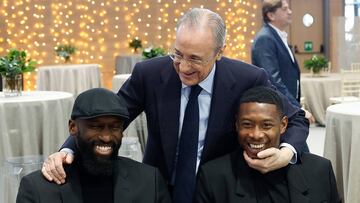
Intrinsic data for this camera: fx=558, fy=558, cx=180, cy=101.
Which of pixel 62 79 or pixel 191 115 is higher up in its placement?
pixel 191 115

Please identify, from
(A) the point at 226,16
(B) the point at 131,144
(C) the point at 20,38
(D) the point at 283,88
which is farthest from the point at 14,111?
(A) the point at 226,16

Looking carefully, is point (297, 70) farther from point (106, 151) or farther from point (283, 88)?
point (106, 151)

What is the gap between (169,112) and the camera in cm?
206

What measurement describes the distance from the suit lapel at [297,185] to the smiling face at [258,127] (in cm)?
13

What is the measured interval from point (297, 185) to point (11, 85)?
11.0 feet

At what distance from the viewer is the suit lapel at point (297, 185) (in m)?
1.98

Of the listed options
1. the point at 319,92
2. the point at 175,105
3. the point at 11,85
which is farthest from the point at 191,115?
the point at 319,92

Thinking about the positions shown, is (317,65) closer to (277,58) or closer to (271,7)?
(271,7)

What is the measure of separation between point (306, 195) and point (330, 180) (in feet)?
0.47

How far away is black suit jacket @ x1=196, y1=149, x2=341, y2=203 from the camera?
199 cm

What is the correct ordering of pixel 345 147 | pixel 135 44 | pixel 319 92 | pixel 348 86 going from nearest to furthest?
pixel 345 147 < pixel 348 86 < pixel 319 92 < pixel 135 44

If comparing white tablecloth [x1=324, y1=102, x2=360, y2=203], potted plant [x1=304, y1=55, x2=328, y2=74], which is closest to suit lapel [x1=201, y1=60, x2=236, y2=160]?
white tablecloth [x1=324, y1=102, x2=360, y2=203]

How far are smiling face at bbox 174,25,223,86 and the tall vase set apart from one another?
319 centimetres

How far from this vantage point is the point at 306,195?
2.00 metres
